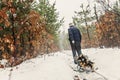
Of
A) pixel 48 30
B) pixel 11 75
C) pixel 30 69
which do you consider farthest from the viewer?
pixel 48 30

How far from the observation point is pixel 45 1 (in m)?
41.1

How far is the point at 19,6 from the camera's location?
21531 millimetres

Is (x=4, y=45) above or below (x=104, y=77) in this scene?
above

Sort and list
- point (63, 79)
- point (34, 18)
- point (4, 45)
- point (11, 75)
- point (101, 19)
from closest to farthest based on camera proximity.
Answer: point (63, 79), point (11, 75), point (4, 45), point (34, 18), point (101, 19)

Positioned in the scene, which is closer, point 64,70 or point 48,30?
point 64,70

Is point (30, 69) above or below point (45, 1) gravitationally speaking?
below

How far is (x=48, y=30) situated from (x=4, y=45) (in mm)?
18993

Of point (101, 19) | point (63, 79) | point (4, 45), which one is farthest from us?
point (101, 19)

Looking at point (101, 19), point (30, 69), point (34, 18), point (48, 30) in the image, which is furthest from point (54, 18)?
point (30, 69)

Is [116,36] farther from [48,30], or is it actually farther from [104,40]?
[48,30]

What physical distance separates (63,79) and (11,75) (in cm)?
275

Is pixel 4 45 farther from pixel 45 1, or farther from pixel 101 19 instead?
pixel 101 19

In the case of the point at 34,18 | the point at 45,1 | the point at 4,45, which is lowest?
the point at 4,45

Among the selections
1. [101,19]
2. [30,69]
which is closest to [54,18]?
[101,19]
